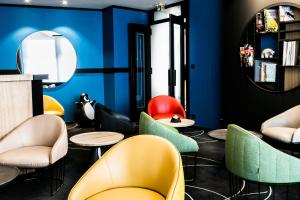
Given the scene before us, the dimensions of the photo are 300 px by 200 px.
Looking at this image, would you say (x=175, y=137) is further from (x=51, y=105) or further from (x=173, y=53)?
(x=51, y=105)

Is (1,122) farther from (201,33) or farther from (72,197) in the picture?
(201,33)

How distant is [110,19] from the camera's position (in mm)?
7707

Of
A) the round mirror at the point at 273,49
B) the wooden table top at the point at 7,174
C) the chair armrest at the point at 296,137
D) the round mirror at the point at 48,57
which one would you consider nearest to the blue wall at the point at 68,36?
the round mirror at the point at 48,57

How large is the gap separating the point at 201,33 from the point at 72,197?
511 cm

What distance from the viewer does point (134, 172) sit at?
2.32m

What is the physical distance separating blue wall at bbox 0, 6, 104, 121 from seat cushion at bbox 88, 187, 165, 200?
5.88 metres

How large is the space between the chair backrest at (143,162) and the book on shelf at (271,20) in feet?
11.3

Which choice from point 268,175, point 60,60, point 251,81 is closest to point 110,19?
point 60,60

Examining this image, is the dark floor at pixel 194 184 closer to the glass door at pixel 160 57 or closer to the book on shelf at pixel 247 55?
the book on shelf at pixel 247 55

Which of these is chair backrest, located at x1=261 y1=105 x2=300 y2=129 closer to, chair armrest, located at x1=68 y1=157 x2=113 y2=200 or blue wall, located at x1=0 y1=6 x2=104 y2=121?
chair armrest, located at x1=68 y1=157 x2=113 y2=200

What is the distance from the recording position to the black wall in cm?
499

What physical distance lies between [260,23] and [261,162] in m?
3.27

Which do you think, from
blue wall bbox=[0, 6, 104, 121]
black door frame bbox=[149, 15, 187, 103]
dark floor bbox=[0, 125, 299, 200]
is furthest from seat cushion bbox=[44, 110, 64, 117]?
black door frame bbox=[149, 15, 187, 103]

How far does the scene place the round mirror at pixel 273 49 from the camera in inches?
184
